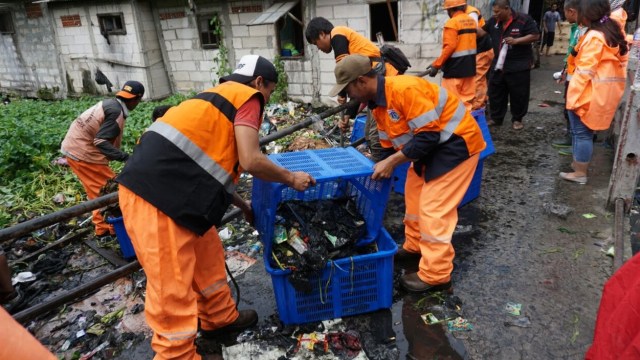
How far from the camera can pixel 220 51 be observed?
10.3m

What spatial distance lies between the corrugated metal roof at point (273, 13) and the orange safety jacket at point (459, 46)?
4.11m

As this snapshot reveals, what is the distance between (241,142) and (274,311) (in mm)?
1496

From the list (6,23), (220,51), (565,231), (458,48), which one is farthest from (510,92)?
(6,23)

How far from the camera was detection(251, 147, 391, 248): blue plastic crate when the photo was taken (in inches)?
101

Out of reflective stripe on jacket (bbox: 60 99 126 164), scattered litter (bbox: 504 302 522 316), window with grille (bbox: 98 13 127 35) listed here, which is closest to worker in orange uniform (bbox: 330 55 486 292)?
scattered litter (bbox: 504 302 522 316)

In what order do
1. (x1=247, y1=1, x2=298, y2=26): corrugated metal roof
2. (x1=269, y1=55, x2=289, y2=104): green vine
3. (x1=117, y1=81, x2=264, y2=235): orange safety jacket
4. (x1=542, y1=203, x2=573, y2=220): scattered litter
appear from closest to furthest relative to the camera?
(x1=117, y1=81, x2=264, y2=235): orange safety jacket < (x1=542, y1=203, x2=573, y2=220): scattered litter < (x1=247, y1=1, x2=298, y2=26): corrugated metal roof < (x1=269, y1=55, x2=289, y2=104): green vine

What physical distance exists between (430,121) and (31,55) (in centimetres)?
1596

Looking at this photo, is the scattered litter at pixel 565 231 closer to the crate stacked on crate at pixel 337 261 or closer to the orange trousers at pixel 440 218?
the orange trousers at pixel 440 218

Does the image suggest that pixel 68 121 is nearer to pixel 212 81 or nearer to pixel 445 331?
pixel 212 81

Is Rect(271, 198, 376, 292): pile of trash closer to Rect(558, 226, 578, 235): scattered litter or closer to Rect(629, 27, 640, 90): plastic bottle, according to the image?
Rect(558, 226, 578, 235): scattered litter

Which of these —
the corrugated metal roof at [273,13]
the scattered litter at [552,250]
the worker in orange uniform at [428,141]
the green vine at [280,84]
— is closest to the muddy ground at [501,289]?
the scattered litter at [552,250]

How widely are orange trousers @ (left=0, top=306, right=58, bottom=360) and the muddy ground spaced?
6.19 ft

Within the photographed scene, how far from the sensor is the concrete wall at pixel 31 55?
43.5 feet

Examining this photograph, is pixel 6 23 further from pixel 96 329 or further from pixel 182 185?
pixel 182 185
